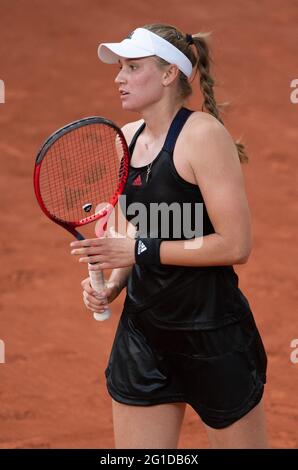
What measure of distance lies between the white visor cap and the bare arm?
0.83ft

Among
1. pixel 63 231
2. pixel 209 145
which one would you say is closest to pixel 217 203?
pixel 209 145

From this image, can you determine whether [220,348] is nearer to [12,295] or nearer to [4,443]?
[4,443]

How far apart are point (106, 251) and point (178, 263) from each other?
0.23m

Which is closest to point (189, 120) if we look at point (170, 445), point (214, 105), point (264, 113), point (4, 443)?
point (214, 105)

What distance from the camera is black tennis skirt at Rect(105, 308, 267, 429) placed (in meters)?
3.20

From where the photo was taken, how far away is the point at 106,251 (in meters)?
3.15

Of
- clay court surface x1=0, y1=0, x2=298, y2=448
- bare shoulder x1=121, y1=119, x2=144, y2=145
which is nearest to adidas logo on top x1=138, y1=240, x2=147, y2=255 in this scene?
bare shoulder x1=121, y1=119, x2=144, y2=145

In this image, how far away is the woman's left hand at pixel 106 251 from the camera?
10.3ft

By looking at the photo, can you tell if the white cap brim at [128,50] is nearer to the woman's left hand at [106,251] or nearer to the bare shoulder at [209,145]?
the bare shoulder at [209,145]

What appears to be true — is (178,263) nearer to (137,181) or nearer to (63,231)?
(137,181)

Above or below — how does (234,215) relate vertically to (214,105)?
below

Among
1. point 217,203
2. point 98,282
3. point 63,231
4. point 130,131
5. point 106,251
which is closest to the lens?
point 217,203

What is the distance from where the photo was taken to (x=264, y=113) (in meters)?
7.29

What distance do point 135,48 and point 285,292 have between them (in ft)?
9.65
